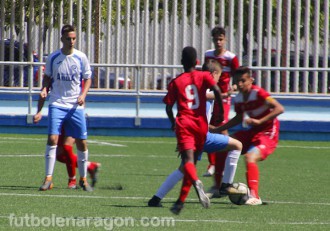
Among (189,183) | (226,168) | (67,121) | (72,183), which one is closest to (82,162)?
(72,183)

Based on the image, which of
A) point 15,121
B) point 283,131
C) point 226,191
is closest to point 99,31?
point 15,121

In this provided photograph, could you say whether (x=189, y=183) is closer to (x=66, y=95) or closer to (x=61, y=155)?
(x=66, y=95)

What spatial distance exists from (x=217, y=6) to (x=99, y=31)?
145 inches

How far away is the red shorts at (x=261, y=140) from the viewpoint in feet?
38.9

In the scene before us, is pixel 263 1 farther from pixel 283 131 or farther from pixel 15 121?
pixel 15 121

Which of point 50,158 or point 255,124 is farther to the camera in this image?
point 50,158

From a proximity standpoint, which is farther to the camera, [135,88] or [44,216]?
[135,88]

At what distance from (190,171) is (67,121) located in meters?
2.89

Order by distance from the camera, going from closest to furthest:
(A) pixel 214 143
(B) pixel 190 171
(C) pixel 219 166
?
(B) pixel 190 171, (A) pixel 214 143, (C) pixel 219 166

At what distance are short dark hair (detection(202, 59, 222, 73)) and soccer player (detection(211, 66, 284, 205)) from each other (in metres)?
1.74

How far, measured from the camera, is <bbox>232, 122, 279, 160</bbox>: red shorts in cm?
1184

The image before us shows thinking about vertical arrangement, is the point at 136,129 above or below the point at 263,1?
below

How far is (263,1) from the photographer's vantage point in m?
26.9

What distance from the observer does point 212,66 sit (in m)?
13.9
